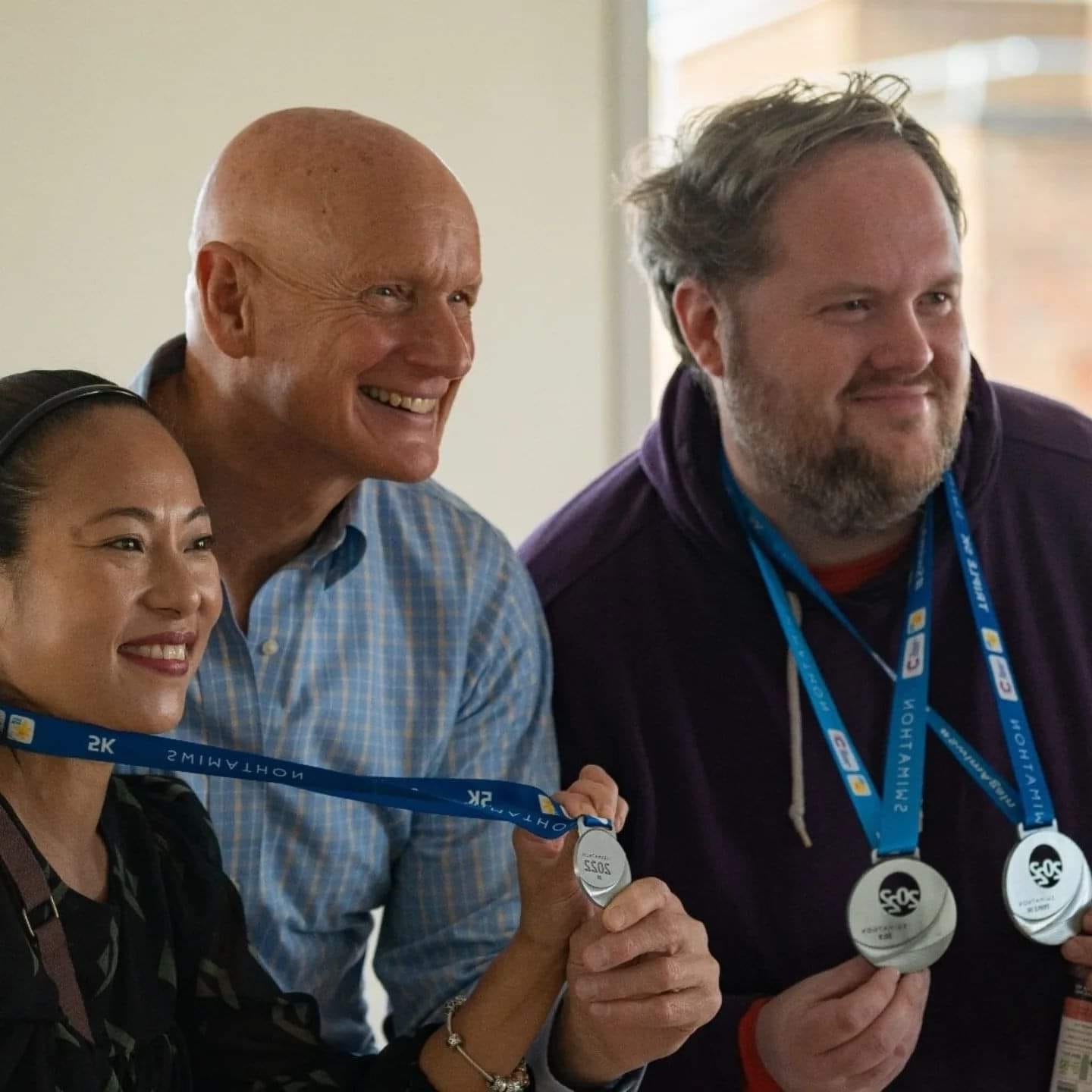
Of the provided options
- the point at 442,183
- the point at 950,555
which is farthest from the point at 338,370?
the point at 950,555

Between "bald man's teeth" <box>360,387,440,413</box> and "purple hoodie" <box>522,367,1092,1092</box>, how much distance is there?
0.53 meters

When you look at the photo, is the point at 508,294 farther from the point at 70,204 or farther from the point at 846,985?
the point at 846,985

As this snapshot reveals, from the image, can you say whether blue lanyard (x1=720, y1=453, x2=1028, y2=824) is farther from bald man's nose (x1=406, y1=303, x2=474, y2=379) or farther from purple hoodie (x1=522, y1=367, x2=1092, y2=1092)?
bald man's nose (x1=406, y1=303, x2=474, y2=379)

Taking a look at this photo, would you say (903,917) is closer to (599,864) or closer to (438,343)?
(599,864)

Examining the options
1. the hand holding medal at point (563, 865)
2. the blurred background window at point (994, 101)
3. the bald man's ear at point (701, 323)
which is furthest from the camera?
the blurred background window at point (994, 101)

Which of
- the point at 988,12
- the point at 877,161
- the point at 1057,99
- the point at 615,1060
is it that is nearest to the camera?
the point at 615,1060

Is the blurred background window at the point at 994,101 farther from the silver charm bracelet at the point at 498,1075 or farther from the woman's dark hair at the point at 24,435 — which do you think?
the silver charm bracelet at the point at 498,1075

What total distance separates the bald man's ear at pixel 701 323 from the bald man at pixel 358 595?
53 cm

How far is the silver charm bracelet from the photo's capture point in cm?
166

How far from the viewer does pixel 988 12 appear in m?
6.36

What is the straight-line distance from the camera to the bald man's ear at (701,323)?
7.99ft

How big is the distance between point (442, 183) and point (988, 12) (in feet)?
17.1

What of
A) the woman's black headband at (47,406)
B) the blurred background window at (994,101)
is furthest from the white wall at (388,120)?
the blurred background window at (994,101)

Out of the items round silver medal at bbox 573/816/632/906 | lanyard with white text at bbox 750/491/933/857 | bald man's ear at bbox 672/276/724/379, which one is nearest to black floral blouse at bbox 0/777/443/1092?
round silver medal at bbox 573/816/632/906
